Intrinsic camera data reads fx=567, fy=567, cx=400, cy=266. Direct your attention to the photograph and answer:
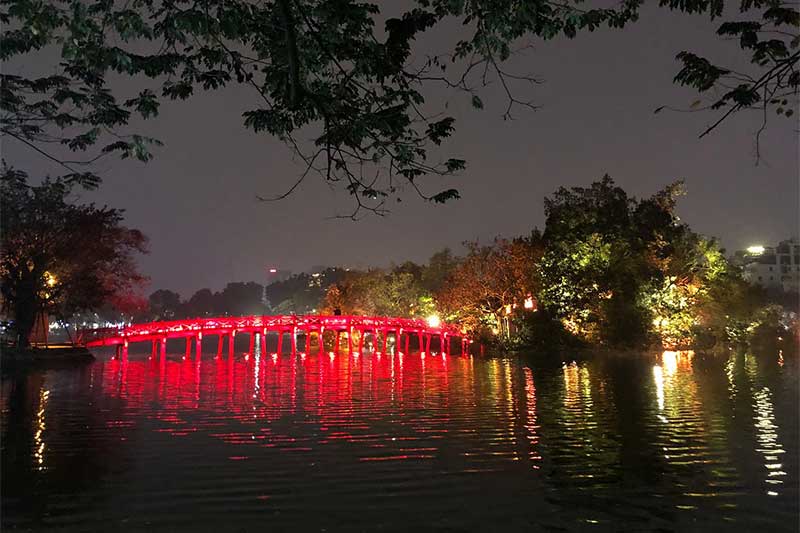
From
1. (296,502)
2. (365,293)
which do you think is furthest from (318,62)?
(365,293)

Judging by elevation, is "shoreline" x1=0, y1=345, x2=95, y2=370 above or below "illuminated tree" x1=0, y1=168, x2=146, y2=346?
below

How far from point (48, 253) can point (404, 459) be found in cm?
3060

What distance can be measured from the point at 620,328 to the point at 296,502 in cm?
3562

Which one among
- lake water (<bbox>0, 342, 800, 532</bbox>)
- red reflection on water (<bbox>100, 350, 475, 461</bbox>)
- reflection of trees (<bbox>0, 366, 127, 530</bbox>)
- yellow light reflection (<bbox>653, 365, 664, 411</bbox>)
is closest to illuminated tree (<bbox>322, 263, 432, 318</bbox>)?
red reflection on water (<bbox>100, 350, 475, 461</bbox>)

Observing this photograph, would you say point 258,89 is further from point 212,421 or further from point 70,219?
point 70,219

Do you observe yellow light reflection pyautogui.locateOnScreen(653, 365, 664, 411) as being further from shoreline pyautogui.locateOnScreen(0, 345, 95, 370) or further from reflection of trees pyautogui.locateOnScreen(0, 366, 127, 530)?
shoreline pyautogui.locateOnScreen(0, 345, 95, 370)

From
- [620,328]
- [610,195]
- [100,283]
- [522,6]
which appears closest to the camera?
[522,6]

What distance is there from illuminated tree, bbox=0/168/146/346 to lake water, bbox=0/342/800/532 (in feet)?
47.1

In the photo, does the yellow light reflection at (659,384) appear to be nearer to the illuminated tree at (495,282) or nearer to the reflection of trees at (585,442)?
the reflection of trees at (585,442)

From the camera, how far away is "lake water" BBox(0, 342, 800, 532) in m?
6.77

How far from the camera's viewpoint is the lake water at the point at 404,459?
677cm

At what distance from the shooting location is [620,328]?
128 feet

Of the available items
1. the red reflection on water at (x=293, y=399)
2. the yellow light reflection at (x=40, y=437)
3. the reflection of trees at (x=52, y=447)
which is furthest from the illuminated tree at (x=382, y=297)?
the yellow light reflection at (x=40, y=437)

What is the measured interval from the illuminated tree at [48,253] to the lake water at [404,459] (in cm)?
1436
